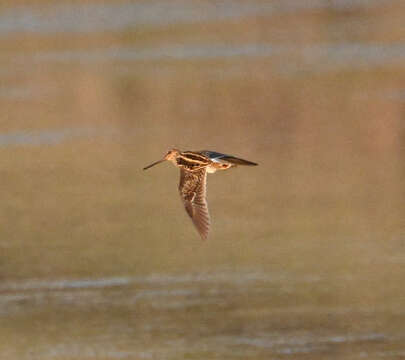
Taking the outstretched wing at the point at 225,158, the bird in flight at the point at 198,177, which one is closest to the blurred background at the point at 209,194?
the bird in flight at the point at 198,177

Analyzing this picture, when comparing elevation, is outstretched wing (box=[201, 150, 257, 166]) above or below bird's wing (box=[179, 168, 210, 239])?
above

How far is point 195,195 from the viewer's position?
7.14m

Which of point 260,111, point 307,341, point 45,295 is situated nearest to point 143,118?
point 260,111

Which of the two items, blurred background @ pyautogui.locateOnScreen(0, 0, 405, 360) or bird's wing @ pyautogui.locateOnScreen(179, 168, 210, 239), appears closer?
bird's wing @ pyautogui.locateOnScreen(179, 168, 210, 239)

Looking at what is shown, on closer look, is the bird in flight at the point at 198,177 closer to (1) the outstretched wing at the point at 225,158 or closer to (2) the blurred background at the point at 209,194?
(1) the outstretched wing at the point at 225,158

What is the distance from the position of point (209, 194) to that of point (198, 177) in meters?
5.35

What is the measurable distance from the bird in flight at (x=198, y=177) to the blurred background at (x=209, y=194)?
1832 millimetres

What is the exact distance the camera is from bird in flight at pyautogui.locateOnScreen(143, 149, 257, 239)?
275 inches

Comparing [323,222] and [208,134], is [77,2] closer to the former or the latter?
[208,134]

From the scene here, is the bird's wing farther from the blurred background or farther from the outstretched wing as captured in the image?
the blurred background

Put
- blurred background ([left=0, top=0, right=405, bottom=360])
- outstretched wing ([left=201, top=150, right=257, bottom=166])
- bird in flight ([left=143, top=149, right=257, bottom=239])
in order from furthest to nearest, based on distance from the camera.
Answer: blurred background ([left=0, top=0, right=405, bottom=360])
bird in flight ([left=143, top=149, right=257, bottom=239])
outstretched wing ([left=201, top=150, right=257, bottom=166])

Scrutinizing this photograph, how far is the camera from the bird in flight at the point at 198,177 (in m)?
6.97

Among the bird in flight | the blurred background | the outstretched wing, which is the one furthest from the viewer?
the blurred background

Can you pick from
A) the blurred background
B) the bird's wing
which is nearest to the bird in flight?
the bird's wing
